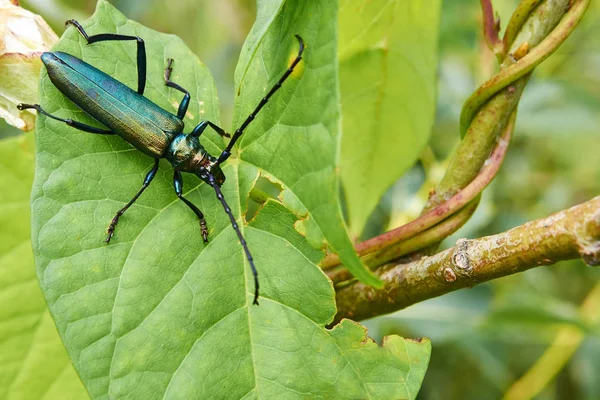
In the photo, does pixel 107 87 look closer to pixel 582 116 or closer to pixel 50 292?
pixel 50 292

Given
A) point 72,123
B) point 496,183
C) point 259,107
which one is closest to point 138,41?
point 72,123

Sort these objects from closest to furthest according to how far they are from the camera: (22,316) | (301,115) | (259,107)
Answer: (301,115)
(259,107)
(22,316)

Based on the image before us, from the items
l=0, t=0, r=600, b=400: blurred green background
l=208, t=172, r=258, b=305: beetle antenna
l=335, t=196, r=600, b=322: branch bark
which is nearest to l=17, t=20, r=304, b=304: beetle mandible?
l=208, t=172, r=258, b=305: beetle antenna

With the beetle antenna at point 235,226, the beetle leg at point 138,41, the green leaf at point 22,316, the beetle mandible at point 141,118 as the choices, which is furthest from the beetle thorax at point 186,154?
the green leaf at point 22,316

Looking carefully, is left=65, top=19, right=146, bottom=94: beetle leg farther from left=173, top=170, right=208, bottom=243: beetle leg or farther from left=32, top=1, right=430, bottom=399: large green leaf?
left=173, top=170, right=208, bottom=243: beetle leg

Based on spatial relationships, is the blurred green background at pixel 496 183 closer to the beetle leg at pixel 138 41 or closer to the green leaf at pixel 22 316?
the green leaf at pixel 22 316

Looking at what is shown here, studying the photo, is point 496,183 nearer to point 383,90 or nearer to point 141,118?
point 383,90
